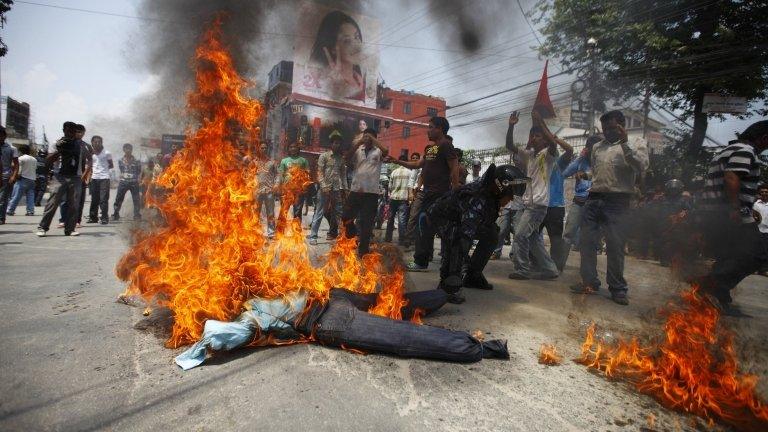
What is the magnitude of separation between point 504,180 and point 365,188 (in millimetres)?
2367

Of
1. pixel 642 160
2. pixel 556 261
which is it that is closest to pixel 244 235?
pixel 642 160

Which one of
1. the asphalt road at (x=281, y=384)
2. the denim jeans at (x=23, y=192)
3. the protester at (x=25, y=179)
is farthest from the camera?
the denim jeans at (x=23, y=192)

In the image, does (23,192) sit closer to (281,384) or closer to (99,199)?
(99,199)

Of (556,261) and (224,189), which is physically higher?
(224,189)

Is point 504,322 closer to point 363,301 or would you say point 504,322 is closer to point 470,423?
point 363,301

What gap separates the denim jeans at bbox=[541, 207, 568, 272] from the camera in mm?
5633

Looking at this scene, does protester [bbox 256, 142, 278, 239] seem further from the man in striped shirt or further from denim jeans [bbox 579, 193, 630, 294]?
the man in striped shirt

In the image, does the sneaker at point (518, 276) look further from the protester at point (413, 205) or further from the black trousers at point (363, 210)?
the black trousers at point (363, 210)

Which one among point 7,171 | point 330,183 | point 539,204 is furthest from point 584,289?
point 7,171

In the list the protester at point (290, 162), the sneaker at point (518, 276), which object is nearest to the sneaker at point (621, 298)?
the sneaker at point (518, 276)

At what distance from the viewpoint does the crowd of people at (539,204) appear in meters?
3.96

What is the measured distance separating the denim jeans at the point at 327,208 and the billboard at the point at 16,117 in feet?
131

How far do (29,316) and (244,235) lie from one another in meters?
1.63

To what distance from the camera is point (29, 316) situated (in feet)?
9.58
